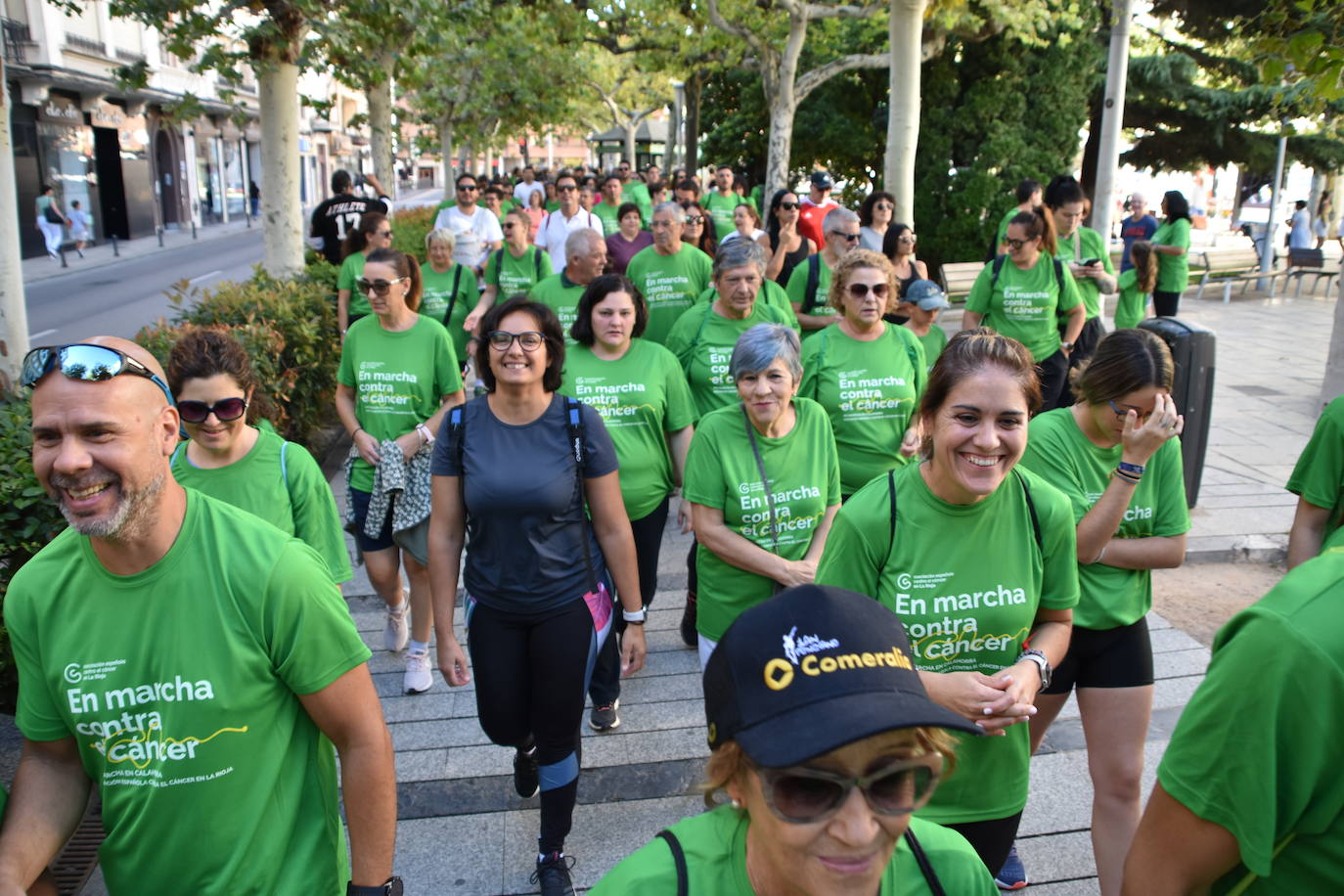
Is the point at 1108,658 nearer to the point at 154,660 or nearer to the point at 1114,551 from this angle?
the point at 1114,551

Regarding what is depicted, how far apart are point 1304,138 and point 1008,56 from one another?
988 cm

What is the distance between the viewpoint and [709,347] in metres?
5.65

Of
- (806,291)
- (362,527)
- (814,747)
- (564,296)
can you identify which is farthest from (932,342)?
(814,747)

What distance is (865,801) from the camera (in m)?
1.48

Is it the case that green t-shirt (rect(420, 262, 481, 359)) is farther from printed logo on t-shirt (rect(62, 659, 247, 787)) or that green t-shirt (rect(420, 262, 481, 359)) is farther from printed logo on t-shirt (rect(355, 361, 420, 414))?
printed logo on t-shirt (rect(62, 659, 247, 787))

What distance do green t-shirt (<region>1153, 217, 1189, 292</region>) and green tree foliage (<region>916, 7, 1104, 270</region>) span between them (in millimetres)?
8884

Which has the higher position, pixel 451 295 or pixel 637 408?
pixel 451 295

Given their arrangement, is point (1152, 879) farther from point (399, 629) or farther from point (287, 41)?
point (287, 41)

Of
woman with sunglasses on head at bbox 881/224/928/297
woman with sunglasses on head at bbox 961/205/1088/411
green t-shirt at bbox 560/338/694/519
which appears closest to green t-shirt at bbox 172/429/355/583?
green t-shirt at bbox 560/338/694/519

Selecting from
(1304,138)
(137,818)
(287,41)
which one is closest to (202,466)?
(137,818)

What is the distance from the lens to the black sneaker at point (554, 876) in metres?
3.56

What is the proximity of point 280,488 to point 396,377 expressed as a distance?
5.31ft

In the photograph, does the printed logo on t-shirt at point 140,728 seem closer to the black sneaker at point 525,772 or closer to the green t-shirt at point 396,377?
the black sneaker at point 525,772

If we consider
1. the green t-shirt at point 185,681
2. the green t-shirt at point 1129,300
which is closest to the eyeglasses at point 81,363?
the green t-shirt at point 185,681
